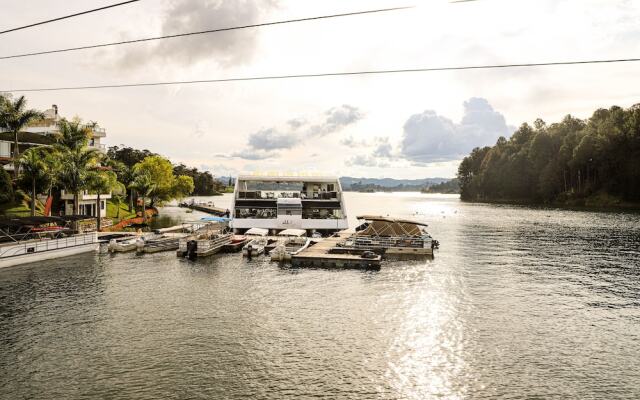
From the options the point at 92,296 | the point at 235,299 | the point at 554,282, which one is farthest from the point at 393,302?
the point at 92,296

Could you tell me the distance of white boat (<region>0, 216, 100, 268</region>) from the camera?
43.9 metres

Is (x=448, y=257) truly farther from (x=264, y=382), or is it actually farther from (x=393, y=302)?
(x=264, y=382)

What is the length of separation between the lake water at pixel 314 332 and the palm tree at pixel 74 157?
77.0 feet

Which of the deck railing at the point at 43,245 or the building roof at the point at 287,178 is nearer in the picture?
the deck railing at the point at 43,245

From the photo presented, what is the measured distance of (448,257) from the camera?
178ft

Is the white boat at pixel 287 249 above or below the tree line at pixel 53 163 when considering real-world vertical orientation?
below

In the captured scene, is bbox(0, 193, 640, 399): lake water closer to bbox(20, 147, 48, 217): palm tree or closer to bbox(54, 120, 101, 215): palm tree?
bbox(20, 147, 48, 217): palm tree

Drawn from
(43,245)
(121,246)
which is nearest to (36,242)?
(43,245)

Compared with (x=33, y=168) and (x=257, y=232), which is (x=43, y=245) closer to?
(x=33, y=168)

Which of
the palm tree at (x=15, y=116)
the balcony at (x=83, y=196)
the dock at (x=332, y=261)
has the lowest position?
the dock at (x=332, y=261)

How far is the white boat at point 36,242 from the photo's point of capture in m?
43.9

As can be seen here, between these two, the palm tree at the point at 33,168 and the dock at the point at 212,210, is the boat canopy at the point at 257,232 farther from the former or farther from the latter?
the dock at the point at 212,210

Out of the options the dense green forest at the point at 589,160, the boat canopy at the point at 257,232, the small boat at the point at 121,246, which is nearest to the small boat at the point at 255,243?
the boat canopy at the point at 257,232

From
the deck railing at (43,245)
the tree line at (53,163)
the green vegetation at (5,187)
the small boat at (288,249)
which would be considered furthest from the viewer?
the green vegetation at (5,187)
